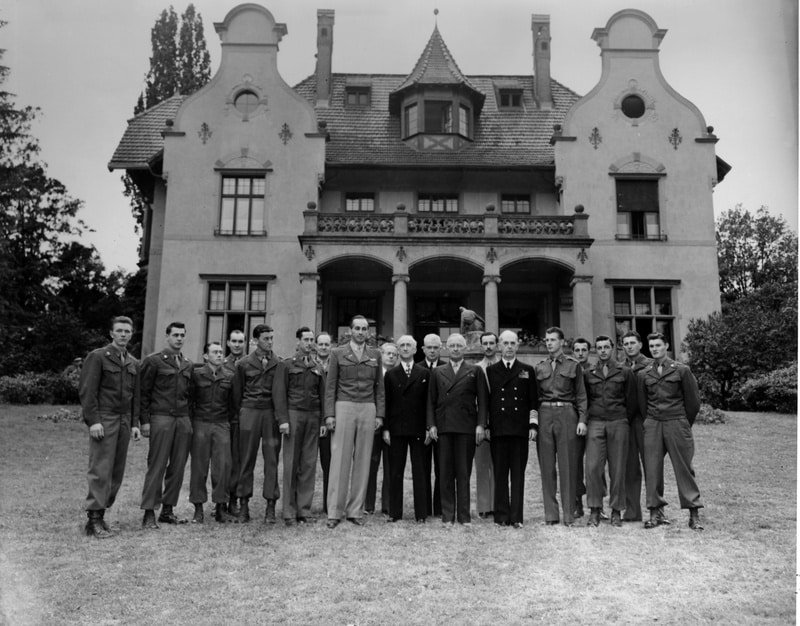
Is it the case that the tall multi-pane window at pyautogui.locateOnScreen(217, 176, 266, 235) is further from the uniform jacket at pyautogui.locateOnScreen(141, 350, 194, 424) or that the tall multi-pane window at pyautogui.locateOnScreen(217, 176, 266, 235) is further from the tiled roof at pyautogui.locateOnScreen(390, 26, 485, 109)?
the uniform jacket at pyautogui.locateOnScreen(141, 350, 194, 424)

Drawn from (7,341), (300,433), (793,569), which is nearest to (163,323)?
(7,341)

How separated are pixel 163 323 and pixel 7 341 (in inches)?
320

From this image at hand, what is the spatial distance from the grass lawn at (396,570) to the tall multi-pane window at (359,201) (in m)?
14.2

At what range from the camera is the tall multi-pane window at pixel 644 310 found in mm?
20328

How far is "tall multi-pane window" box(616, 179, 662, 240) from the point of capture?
818 inches

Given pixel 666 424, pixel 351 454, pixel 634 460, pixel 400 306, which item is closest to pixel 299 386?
A: pixel 351 454

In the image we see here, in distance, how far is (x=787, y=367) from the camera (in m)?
17.3

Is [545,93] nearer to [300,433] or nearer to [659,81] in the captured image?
[659,81]

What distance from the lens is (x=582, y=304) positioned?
19297 millimetres

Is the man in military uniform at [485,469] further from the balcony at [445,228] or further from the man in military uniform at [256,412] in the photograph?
the balcony at [445,228]

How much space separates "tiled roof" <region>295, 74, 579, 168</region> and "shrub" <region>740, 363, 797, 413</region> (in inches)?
327

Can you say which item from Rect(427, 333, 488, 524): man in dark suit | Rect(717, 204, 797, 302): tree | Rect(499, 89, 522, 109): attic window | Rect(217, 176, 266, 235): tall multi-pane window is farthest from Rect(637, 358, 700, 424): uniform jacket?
Rect(717, 204, 797, 302): tree

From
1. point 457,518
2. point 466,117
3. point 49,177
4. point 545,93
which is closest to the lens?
point 457,518

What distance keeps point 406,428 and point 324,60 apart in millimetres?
19456
